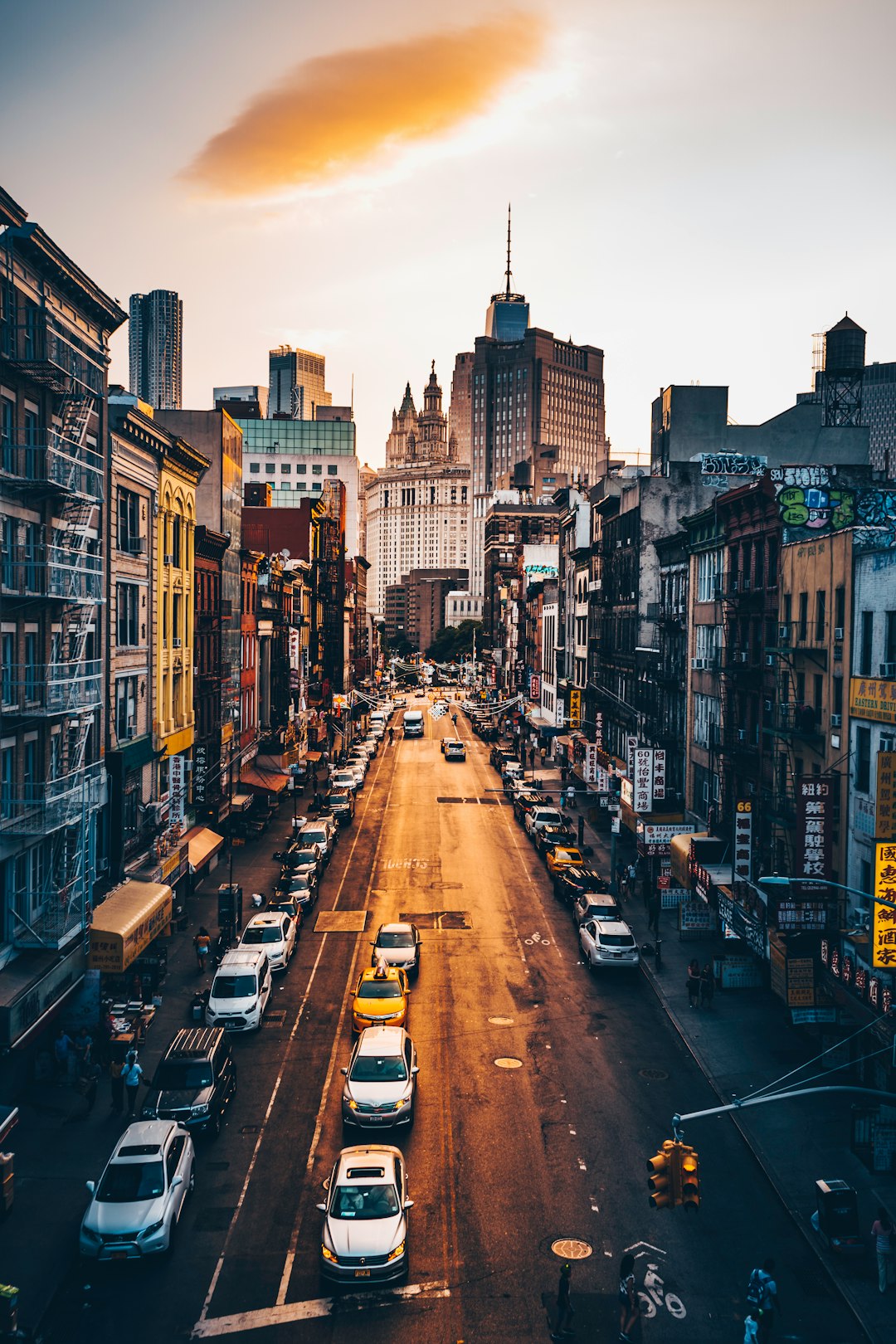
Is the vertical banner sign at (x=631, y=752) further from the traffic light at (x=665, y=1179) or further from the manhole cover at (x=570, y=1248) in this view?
the traffic light at (x=665, y=1179)

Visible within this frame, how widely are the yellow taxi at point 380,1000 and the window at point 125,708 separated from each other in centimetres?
1278

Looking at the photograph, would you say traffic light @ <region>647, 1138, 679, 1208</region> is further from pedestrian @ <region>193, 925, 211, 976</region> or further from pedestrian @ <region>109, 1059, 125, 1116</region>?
Answer: pedestrian @ <region>193, 925, 211, 976</region>

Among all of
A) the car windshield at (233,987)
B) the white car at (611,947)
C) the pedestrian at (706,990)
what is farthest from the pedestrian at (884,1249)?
the car windshield at (233,987)

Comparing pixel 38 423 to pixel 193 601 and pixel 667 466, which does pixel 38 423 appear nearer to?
pixel 193 601

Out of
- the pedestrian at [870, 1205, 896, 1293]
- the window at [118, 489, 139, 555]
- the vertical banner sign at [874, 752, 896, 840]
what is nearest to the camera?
the pedestrian at [870, 1205, 896, 1293]

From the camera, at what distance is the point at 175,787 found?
44000 millimetres

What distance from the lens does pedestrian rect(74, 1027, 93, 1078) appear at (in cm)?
2916

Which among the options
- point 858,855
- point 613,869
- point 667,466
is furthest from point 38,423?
point 667,466

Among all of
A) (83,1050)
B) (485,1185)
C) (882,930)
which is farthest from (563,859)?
(882,930)

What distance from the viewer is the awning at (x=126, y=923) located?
31.8m

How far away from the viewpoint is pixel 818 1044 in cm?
3122

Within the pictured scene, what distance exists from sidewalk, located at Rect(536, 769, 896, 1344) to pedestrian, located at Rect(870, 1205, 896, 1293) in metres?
0.22

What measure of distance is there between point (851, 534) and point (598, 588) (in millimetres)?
44735

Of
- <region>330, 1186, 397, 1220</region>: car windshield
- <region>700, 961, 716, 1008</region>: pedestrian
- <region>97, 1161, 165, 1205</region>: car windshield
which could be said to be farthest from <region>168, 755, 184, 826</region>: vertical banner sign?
<region>330, 1186, 397, 1220</region>: car windshield
